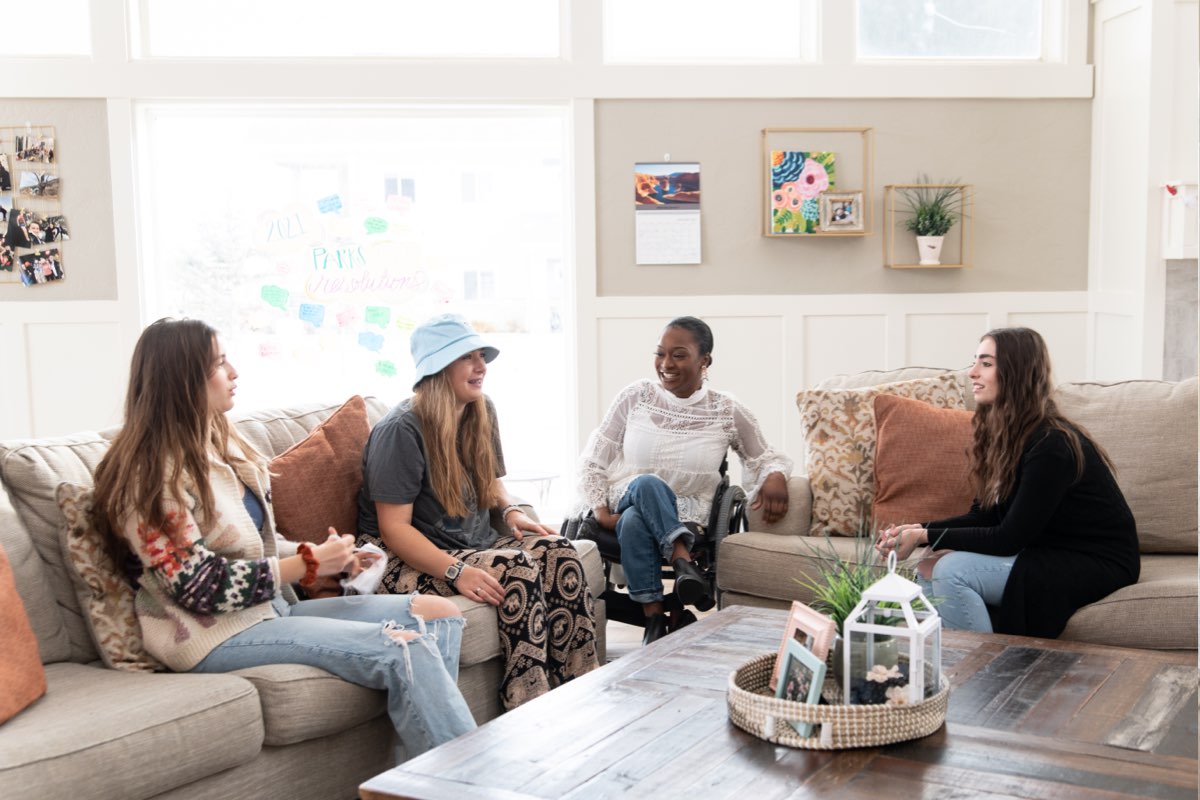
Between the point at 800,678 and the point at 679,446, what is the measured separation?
182 centimetres

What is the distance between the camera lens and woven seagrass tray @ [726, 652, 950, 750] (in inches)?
73.5

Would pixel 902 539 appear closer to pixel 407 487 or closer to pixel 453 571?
pixel 453 571

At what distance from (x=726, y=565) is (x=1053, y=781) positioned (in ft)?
6.03

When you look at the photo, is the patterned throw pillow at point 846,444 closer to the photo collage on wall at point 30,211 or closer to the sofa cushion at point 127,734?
the sofa cushion at point 127,734

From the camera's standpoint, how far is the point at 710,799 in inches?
66.9

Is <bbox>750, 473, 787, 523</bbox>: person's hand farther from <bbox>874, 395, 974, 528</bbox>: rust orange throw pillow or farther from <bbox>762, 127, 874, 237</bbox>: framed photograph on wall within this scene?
<bbox>762, 127, 874, 237</bbox>: framed photograph on wall

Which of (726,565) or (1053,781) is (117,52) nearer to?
(726,565)

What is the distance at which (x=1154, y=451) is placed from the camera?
341 cm

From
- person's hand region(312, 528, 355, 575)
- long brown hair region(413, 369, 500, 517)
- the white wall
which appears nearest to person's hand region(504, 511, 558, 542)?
long brown hair region(413, 369, 500, 517)

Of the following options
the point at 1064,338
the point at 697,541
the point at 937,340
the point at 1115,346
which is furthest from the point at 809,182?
the point at 697,541

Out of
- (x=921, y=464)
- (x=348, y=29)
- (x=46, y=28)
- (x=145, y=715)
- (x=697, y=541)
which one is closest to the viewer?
(x=145, y=715)

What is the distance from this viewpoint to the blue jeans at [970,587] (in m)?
3.03

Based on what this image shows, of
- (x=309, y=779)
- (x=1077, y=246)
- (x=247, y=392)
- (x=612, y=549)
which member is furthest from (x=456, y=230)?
(x=309, y=779)

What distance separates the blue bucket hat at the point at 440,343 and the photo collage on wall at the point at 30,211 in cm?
275
